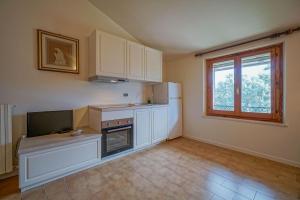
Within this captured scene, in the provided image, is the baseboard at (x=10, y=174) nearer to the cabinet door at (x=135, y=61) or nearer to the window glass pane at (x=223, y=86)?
the cabinet door at (x=135, y=61)

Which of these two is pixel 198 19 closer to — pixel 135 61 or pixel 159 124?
pixel 135 61

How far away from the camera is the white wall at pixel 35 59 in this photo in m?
2.18

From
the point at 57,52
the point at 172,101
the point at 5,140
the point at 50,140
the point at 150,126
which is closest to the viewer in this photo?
the point at 5,140

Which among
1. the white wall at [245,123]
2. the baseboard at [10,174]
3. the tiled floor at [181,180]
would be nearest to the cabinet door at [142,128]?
the tiled floor at [181,180]

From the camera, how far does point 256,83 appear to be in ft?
9.41

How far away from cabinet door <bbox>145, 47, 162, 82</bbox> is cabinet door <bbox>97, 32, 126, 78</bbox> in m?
0.66

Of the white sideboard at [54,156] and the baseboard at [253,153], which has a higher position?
the white sideboard at [54,156]

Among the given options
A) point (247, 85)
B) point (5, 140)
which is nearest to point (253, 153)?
point (247, 85)

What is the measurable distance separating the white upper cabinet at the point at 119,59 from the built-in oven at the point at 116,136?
95 centimetres

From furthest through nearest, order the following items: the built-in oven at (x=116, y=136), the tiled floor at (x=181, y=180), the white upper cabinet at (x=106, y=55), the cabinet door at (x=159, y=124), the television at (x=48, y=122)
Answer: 1. the cabinet door at (x=159, y=124)
2. the white upper cabinet at (x=106, y=55)
3. the built-in oven at (x=116, y=136)
4. the television at (x=48, y=122)
5. the tiled floor at (x=181, y=180)

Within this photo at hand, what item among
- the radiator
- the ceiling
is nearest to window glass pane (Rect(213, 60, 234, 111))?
the ceiling

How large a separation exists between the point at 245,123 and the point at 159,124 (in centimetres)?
185

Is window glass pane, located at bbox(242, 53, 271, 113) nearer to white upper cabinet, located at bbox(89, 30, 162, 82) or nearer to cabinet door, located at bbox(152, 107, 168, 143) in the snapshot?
cabinet door, located at bbox(152, 107, 168, 143)

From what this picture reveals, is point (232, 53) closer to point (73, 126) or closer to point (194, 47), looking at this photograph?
point (194, 47)
